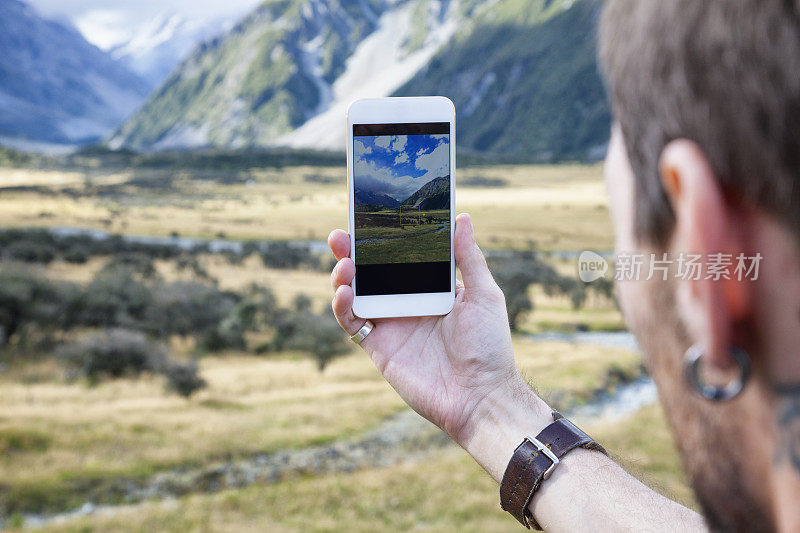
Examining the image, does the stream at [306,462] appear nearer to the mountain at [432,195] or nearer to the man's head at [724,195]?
the mountain at [432,195]

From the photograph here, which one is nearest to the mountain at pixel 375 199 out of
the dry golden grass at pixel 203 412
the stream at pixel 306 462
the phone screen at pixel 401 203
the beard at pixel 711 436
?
the phone screen at pixel 401 203

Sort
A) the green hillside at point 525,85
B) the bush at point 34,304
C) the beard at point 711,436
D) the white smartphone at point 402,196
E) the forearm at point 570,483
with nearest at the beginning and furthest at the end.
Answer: the beard at point 711,436
the forearm at point 570,483
the white smartphone at point 402,196
the bush at point 34,304
the green hillside at point 525,85

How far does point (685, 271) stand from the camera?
893mm

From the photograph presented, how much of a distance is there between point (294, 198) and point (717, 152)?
79264 mm

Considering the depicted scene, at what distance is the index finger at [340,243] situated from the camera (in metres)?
2.52

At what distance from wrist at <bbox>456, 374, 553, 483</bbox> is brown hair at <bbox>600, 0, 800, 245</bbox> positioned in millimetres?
1617

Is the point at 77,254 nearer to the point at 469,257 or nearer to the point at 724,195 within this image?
the point at 469,257

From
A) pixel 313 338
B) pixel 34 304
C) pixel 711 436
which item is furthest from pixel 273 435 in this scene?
pixel 711 436

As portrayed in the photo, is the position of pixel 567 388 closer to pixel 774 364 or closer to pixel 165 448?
pixel 165 448

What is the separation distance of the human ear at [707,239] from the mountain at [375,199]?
1848 millimetres

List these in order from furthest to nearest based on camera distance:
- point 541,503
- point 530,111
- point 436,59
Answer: point 436,59 → point 530,111 → point 541,503

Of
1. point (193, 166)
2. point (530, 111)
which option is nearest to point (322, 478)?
point (193, 166)

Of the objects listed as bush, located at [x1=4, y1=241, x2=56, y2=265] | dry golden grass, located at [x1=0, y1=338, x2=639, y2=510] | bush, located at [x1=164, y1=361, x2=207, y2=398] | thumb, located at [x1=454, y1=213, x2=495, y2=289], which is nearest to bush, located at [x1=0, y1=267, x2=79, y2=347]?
dry golden grass, located at [x1=0, y1=338, x2=639, y2=510]

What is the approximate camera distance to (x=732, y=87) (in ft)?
2.74
